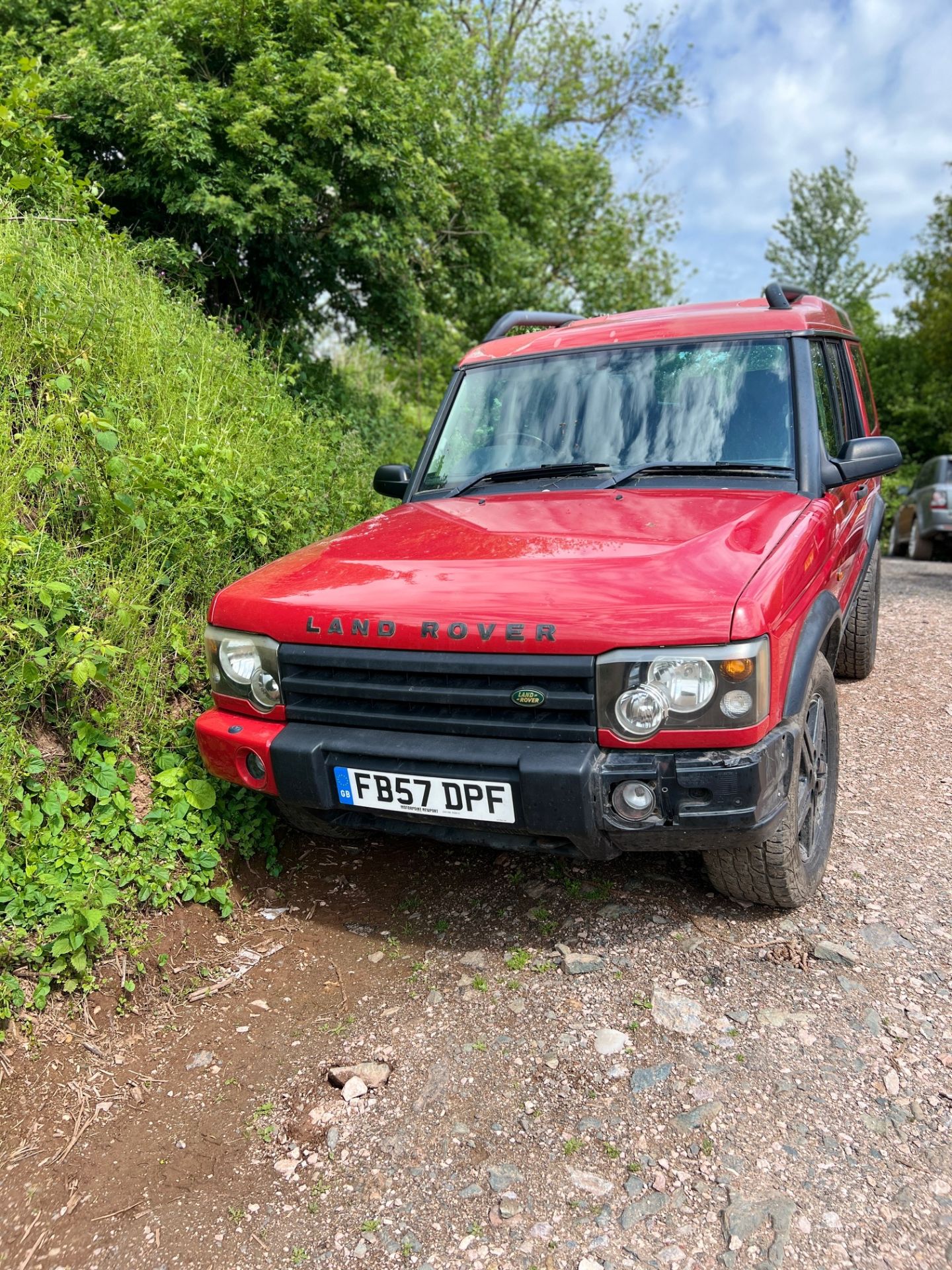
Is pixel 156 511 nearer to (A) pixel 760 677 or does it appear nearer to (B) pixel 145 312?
(B) pixel 145 312

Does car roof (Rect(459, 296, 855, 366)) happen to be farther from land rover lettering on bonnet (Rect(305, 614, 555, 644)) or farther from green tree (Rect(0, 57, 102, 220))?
green tree (Rect(0, 57, 102, 220))

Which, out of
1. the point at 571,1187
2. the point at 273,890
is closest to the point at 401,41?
the point at 273,890

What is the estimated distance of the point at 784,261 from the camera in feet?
146

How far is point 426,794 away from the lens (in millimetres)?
2586

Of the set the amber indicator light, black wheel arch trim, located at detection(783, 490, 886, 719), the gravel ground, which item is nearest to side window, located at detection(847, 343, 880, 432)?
black wheel arch trim, located at detection(783, 490, 886, 719)

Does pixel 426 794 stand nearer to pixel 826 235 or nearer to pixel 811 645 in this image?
pixel 811 645

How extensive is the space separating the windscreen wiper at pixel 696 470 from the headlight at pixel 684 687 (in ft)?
3.34

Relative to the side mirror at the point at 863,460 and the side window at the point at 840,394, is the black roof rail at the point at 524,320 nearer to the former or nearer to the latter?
the side window at the point at 840,394

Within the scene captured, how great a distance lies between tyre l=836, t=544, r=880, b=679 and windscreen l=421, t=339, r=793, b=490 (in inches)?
78.6

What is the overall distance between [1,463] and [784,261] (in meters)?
47.6

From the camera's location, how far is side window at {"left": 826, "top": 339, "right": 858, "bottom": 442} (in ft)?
12.9

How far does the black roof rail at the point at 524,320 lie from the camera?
4656 millimetres

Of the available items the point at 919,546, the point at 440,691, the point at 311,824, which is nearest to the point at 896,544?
the point at 919,546

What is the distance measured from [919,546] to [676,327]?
38.9 ft
